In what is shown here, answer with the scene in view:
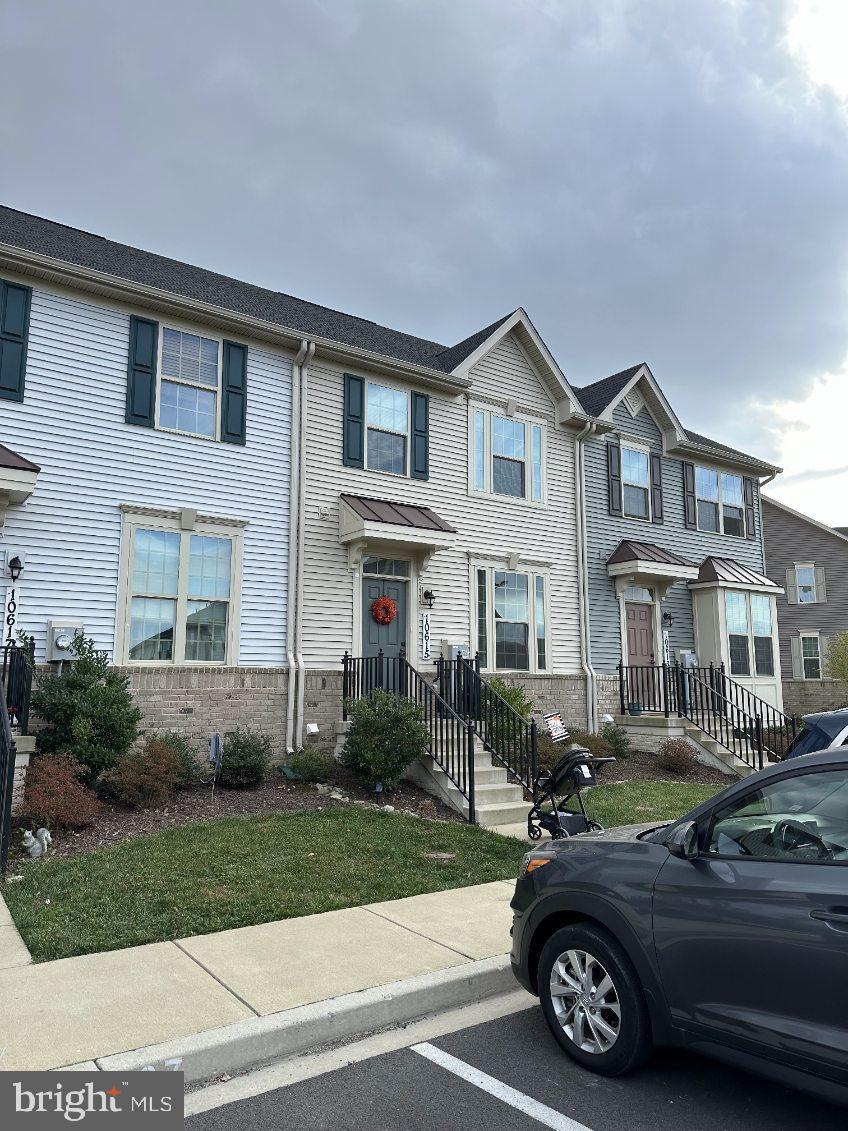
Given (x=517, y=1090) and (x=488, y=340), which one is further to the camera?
(x=488, y=340)

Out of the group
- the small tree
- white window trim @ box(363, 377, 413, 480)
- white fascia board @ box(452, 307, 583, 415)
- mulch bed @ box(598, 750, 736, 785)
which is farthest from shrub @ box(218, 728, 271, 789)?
the small tree

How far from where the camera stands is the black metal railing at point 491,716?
10.9 m

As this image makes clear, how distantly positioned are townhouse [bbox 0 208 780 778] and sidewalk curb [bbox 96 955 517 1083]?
7.09 metres

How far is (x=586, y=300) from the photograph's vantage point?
58.6 ft

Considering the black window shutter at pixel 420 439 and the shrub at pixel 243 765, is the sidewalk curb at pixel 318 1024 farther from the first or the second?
the black window shutter at pixel 420 439

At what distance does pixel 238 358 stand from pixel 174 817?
694 cm

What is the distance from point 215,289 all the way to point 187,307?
2253 millimetres

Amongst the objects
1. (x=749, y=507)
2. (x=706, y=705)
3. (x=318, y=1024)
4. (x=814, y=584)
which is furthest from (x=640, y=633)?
(x=814, y=584)

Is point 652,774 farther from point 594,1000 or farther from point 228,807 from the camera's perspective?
point 594,1000

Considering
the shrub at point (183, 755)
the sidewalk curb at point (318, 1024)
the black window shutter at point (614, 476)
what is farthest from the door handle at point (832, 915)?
the black window shutter at point (614, 476)

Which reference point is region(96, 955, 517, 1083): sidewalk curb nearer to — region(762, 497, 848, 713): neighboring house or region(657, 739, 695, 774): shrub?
region(657, 739, 695, 774): shrub

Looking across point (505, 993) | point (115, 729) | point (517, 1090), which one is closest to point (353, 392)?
point (115, 729)

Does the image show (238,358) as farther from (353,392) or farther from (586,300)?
(586,300)

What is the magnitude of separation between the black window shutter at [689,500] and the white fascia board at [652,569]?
1.81 meters
